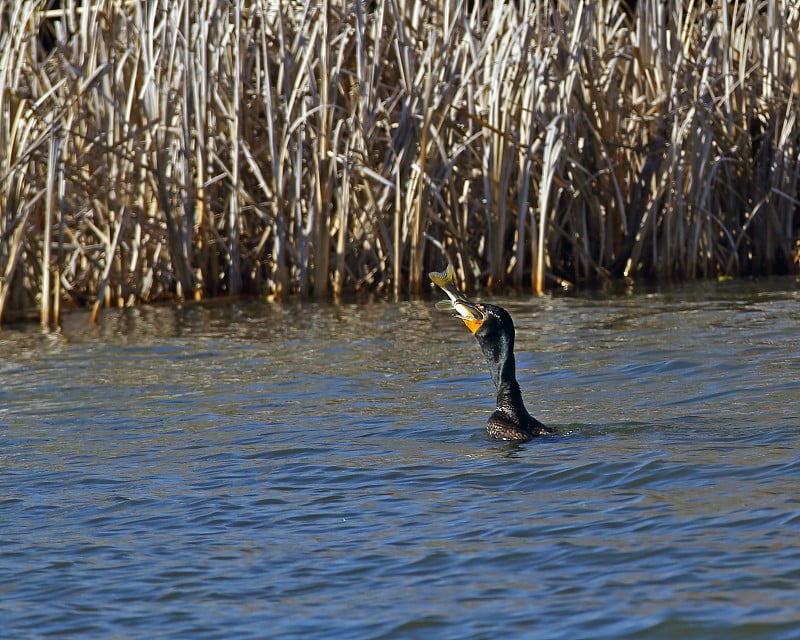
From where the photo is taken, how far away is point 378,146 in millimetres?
10500

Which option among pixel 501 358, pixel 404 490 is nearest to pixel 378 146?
pixel 501 358

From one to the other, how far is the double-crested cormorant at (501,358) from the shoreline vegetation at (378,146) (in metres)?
4.45

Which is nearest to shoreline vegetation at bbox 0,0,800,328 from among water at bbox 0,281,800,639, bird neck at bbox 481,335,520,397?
water at bbox 0,281,800,639

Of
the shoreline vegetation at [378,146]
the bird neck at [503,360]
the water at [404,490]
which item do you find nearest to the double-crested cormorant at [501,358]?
the bird neck at [503,360]

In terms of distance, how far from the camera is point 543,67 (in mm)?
9820

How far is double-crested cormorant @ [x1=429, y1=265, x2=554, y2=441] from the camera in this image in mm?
5379

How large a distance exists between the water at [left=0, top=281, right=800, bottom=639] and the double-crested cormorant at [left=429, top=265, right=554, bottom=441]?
11 cm

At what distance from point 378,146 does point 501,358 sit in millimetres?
5259

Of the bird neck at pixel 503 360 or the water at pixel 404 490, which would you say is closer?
the water at pixel 404 490

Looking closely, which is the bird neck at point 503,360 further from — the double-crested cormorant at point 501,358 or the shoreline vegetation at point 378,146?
the shoreline vegetation at point 378,146

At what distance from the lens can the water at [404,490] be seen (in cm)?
345

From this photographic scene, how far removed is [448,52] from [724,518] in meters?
6.45

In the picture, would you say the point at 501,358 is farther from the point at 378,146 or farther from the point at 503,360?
the point at 378,146

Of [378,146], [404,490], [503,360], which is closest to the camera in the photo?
[404,490]
